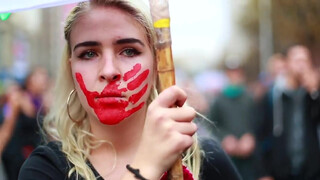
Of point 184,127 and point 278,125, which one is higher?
point 184,127

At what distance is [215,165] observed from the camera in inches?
111

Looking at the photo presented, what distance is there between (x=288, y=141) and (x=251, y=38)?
50.0 meters

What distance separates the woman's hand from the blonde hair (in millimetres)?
530

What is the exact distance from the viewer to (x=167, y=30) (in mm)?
2049

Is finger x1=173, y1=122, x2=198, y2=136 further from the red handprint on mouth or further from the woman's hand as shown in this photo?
the red handprint on mouth

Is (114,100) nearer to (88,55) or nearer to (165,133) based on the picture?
(88,55)

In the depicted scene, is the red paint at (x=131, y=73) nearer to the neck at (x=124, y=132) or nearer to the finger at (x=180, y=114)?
the neck at (x=124, y=132)

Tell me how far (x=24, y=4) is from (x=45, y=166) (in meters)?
0.67

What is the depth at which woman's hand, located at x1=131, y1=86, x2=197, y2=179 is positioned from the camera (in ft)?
6.49

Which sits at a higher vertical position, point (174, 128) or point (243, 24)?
point (174, 128)

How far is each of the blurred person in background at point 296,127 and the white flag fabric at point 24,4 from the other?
581 centimetres

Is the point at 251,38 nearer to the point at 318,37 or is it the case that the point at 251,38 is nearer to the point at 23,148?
the point at 318,37

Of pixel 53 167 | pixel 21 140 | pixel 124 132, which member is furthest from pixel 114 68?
pixel 21 140

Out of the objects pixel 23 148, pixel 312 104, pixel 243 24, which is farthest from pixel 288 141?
pixel 243 24
